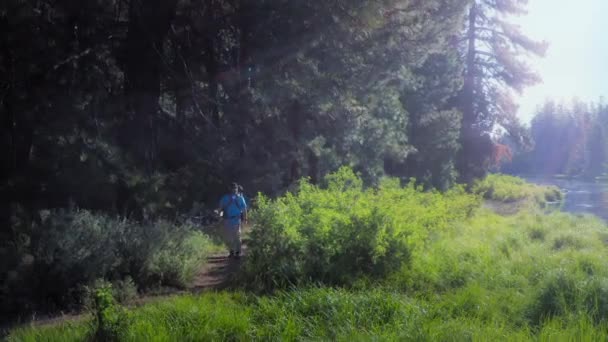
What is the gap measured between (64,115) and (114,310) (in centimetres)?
645

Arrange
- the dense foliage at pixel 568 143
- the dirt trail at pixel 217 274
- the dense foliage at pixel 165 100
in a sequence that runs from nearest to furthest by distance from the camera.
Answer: the dirt trail at pixel 217 274 → the dense foliage at pixel 165 100 → the dense foliage at pixel 568 143

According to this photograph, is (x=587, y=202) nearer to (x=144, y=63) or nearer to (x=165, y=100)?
(x=165, y=100)

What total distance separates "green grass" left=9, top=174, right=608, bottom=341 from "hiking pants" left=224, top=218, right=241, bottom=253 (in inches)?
73.3

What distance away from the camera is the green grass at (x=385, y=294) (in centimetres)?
629

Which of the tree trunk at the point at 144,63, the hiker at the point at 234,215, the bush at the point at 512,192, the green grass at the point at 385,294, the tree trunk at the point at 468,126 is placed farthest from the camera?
the tree trunk at the point at 468,126

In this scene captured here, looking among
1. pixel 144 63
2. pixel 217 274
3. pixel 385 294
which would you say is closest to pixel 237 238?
pixel 217 274

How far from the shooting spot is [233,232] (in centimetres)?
1126

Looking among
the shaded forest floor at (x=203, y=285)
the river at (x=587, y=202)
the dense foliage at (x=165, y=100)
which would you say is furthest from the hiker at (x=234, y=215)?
the river at (x=587, y=202)

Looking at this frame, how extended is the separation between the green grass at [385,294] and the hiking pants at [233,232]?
1.86 meters

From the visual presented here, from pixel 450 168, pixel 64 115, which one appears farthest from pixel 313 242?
pixel 450 168

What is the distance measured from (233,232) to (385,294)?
4.57 m

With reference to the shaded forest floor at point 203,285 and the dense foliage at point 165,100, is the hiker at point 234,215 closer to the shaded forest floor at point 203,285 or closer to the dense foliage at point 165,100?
the shaded forest floor at point 203,285

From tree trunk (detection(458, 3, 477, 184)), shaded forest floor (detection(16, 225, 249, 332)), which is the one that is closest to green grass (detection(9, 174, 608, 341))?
shaded forest floor (detection(16, 225, 249, 332))

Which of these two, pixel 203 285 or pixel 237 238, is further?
pixel 237 238
